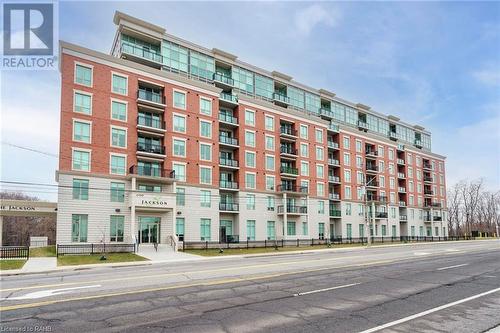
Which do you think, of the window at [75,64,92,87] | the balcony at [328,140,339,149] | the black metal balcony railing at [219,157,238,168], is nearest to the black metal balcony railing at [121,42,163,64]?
the window at [75,64,92,87]

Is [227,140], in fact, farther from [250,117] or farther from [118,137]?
[118,137]

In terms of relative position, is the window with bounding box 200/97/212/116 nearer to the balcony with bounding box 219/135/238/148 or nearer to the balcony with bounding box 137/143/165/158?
the balcony with bounding box 219/135/238/148

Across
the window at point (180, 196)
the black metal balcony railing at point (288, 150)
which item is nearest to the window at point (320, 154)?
the black metal balcony railing at point (288, 150)

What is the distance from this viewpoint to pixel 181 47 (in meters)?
47.9

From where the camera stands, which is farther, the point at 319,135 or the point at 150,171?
the point at 319,135

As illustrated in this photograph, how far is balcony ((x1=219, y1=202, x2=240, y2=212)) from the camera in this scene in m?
48.4

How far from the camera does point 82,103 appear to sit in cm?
3853

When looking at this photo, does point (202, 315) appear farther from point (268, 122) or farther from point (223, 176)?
point (268, 122)

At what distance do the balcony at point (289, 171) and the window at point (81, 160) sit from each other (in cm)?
2750

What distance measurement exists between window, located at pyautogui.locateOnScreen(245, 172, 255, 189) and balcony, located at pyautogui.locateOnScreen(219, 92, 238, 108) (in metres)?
9.74

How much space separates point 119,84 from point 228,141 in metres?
15.9

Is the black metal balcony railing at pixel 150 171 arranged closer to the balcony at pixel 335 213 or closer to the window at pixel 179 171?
the window at pixel 179 171

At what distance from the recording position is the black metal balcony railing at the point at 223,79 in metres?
50.9

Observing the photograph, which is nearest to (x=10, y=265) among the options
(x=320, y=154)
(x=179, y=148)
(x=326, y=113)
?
(x=179, y=148)
